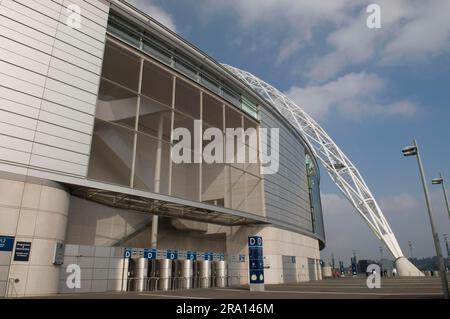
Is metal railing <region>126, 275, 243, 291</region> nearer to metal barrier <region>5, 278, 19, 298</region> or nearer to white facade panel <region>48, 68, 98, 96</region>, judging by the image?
metal barrier <region>5, 278, 19, 298</region>

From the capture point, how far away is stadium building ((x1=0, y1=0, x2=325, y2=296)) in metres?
15.8

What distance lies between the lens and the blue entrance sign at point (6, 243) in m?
14.5

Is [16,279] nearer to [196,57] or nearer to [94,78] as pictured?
[94,78]

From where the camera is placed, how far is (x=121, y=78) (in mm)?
27578

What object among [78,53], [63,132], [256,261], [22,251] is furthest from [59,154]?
[256,261]

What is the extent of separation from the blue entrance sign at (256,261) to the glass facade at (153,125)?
6375mm

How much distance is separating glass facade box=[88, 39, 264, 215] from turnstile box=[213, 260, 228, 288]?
6041mm

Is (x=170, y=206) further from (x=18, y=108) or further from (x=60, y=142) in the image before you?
(x=18, y=108)

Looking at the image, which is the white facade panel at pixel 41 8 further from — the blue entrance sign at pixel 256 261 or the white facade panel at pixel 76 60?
the blue entrance sign at pixel 256 261

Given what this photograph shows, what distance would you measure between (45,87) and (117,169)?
1334cm

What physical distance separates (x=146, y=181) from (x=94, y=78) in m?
15.6

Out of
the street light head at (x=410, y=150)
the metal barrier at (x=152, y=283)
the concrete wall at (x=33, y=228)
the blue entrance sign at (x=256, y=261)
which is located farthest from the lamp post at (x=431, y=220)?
the concrete wall at (x=33, y=228)
